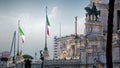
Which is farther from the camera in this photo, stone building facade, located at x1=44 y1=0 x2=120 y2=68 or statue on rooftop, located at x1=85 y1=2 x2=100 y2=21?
statue on rooftop, located at x1=85 y1=2 x2=100 y2=21

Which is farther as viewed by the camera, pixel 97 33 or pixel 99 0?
pixel 99 0

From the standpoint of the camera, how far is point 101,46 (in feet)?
239

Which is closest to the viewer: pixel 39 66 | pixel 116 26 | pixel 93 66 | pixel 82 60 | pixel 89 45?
pixel 93 66

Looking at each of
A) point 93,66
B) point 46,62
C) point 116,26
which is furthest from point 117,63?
point 116,26

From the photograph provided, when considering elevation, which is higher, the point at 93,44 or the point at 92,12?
the point at 92,12

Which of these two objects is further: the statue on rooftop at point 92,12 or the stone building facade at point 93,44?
the statue on rooftop at point 92,12

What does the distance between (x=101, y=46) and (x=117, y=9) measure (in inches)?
468

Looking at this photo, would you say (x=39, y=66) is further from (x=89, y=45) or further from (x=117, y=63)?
(x=117, y=63)

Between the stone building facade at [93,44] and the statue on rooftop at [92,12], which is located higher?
the statue on rooftop at [92,12]

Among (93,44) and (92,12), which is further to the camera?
(92,12)

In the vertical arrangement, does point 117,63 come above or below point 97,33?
below

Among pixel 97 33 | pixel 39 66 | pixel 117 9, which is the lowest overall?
pixel 39 66

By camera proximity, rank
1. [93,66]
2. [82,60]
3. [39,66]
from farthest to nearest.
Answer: [39,66] < [82,60] < [93,66]

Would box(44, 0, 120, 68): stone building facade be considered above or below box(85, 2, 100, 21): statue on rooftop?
below
